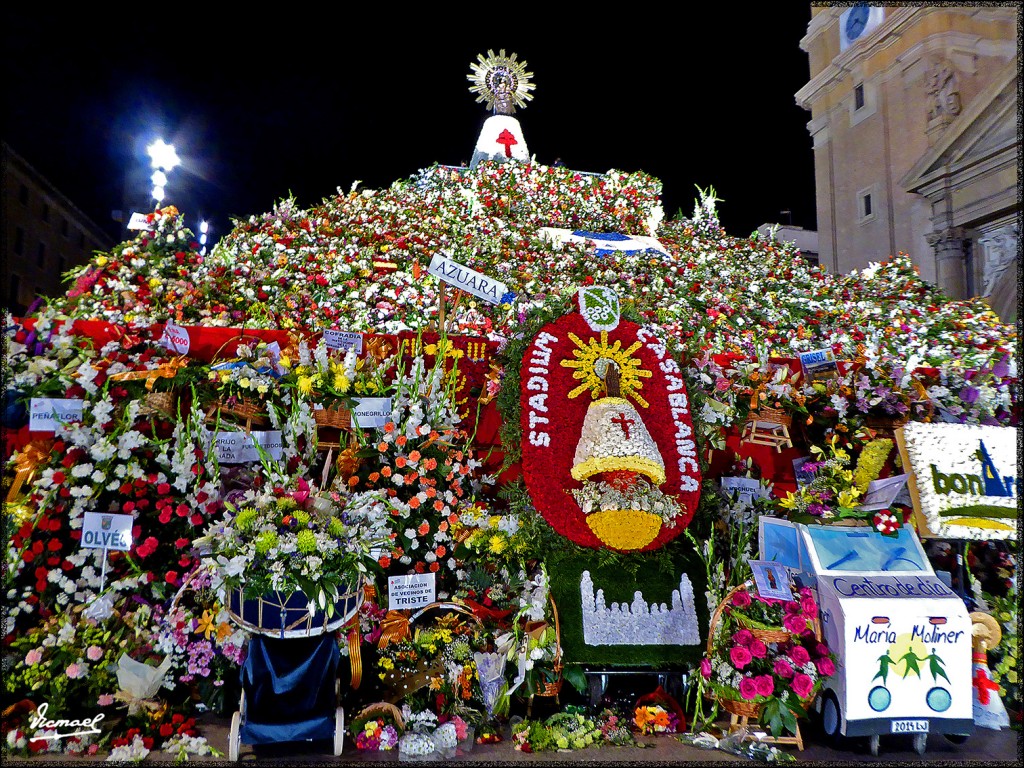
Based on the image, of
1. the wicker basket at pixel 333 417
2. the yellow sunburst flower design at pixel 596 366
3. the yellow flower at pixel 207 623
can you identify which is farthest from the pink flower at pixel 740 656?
the yellow flower at pixel 207 623

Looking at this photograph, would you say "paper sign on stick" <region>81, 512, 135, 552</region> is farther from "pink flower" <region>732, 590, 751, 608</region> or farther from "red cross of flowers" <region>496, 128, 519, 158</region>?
"red cross of flowers" <region>496, 128, 519, 158</region>

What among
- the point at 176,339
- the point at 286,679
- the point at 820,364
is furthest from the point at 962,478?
the point at 176,339

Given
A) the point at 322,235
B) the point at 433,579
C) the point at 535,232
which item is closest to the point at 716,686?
the point at 433,579

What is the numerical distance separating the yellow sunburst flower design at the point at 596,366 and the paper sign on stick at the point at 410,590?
1697mm

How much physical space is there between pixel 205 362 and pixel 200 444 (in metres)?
0.83

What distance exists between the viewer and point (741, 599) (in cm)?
411

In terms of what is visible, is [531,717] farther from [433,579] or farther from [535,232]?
[535,232]

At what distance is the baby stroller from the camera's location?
357 cm

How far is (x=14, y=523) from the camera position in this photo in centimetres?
428

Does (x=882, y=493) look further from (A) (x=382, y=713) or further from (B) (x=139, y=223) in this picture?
(B) (x=139, y=223)

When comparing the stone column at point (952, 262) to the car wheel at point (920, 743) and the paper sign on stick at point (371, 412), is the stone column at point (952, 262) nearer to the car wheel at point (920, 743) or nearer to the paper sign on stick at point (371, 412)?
the car wheel at point (920, 743)

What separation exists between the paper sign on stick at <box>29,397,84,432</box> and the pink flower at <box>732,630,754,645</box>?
14.9 feet

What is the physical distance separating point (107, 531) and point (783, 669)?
14.0 feet

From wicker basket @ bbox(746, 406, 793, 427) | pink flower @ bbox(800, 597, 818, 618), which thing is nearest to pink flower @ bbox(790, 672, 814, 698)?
pink flower @ bbox(800, 597, 818, 618)
